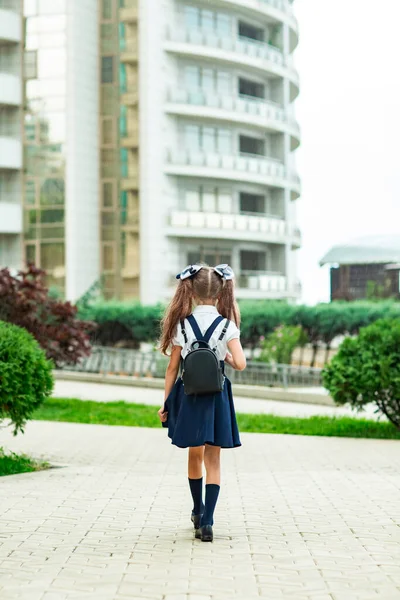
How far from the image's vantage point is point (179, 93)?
49.6m

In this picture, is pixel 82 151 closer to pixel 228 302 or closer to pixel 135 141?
pixel 135 141

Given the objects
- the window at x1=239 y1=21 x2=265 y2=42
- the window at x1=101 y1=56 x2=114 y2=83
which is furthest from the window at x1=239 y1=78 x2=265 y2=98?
the window at x1=101 y1=56 x2=114 y2=83

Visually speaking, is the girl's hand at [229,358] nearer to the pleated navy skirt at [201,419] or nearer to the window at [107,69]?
the pleated navy skirt at [201,419]

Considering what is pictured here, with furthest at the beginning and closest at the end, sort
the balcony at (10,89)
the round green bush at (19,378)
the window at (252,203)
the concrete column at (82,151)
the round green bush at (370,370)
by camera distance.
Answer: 1. the window at (252,203)
2. the concrete column at (82,151)
3. the balcony at (10,89)
4. the round green bush at (370,370)
5. the round green bush at (19,378)

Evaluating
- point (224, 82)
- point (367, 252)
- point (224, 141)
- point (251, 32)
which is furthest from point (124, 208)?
point (367, 252)

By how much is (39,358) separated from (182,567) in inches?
229

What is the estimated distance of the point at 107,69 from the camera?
4972 centimetres

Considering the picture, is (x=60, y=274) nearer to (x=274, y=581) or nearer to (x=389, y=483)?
(x=389, y=483)

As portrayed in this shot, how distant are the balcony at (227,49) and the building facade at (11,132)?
7.13 meters

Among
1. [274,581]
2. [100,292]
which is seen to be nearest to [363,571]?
[274,581]

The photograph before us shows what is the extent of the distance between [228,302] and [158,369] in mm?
22467

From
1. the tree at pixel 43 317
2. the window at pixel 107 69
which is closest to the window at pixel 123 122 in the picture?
the window at pixel 107 69

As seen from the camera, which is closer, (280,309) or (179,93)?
(280,309)

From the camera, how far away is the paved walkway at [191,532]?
561 cm
